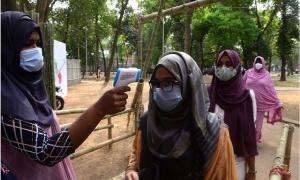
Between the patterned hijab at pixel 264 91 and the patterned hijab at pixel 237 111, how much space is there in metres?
3.40

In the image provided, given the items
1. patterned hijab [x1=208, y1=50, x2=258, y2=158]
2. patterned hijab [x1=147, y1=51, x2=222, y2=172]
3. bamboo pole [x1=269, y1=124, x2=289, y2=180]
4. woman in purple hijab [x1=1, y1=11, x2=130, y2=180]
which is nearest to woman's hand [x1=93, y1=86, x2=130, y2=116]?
woman in purple hijab [x1=1, y1=11, x2=130, y2=180]

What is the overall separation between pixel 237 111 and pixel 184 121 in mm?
1045

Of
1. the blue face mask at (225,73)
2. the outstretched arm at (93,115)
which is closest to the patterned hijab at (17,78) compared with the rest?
the outstretched arm at (93,115)

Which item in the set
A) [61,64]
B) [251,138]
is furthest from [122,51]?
[251,138]

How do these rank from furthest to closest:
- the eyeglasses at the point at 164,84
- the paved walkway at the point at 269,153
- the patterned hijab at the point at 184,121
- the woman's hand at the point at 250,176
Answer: the paved walkway at the point at 269,153 < the woman's hand at the point at 250,176 < the eyeglasses at the point at 164,84 < the patterned hijab at the point at 184,121

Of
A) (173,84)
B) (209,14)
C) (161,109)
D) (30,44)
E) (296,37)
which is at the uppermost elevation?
(209,14)

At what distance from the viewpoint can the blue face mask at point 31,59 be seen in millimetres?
1271

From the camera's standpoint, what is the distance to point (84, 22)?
18.1 metres

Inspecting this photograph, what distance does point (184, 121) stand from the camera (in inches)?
57.2

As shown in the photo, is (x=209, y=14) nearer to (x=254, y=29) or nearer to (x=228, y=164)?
(x=254, y=29)

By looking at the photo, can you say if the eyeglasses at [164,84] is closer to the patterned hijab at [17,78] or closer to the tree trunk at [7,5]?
the patterned hijab at [17,78]

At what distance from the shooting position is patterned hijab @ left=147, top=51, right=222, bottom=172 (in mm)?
1395

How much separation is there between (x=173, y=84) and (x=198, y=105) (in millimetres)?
194

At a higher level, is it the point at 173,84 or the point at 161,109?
the point at 173,84
